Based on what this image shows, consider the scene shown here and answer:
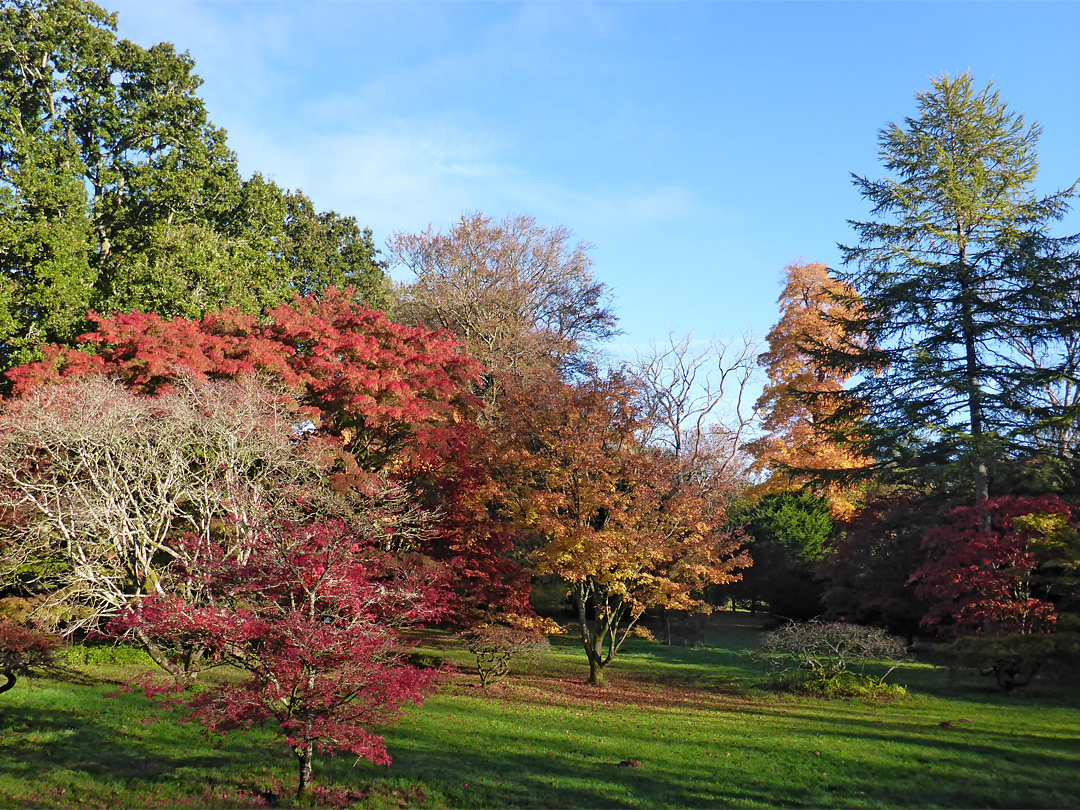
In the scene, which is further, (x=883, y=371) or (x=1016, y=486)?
(x=883, y=371)

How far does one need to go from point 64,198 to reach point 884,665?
2705cm

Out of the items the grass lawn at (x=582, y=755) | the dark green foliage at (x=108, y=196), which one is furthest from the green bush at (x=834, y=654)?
the dark green foliage at (x=108, y=196)

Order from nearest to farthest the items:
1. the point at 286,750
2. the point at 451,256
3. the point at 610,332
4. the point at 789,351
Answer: the point at 286,750, the point at 789,351, the point at 451,256, the point at 610,332

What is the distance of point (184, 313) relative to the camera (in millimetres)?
21297

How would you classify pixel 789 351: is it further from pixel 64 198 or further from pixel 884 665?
pixel 64 198

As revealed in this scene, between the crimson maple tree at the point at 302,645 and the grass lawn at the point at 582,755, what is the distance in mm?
859

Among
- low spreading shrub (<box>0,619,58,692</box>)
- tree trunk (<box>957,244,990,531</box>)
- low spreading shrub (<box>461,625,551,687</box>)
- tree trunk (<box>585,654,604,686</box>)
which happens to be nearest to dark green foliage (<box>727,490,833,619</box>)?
tree trunk (<box>957,244,990,531</box>)

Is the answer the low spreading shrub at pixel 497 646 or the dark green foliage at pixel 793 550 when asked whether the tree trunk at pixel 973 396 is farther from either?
Result: the low spreading shrub at pixel 497 646

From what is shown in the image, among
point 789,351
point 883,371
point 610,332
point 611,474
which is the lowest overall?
point 611,474

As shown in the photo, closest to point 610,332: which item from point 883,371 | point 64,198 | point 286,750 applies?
point 883,371

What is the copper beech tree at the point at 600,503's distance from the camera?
14961 mm

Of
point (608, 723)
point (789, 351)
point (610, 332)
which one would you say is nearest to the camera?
point (608, 723)

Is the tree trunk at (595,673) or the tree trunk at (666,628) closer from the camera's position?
the tree trunk at (595,673)

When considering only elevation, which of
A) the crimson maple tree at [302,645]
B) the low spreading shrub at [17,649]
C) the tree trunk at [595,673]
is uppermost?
the crimson maple tree at [302,645]
